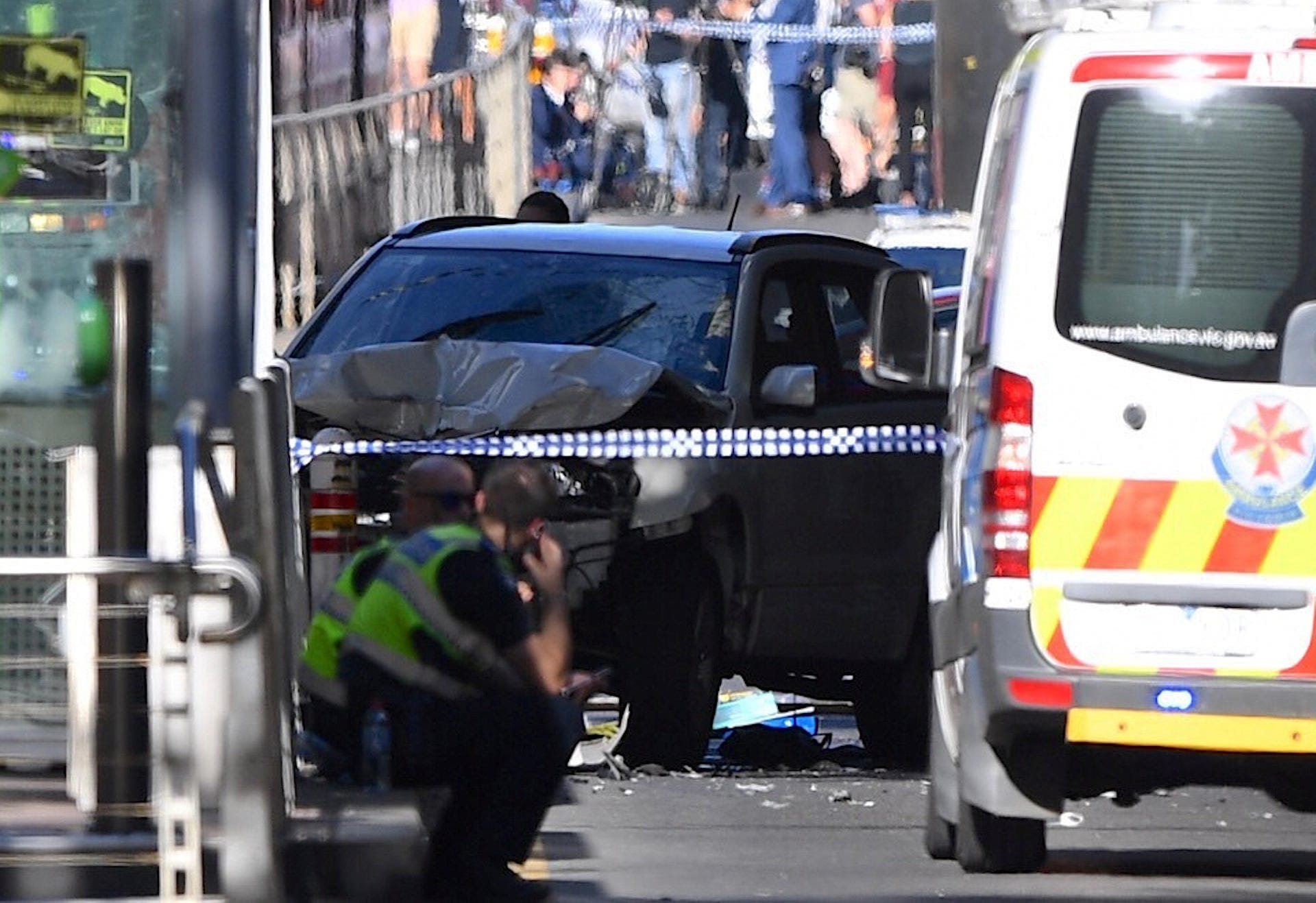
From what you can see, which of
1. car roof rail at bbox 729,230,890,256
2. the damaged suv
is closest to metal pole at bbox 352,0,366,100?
the damaged suv

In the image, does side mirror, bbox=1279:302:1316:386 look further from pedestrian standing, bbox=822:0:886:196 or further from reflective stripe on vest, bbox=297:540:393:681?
pedestrian standing, bbox=822:0:886:196

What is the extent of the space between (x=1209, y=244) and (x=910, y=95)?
15.4 m

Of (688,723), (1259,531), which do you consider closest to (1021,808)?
(1259,531)

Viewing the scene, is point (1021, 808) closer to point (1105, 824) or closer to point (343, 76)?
point (1105, 824)

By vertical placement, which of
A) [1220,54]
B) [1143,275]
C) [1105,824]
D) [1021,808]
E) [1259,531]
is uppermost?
[1220,54]

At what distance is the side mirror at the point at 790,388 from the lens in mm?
11969

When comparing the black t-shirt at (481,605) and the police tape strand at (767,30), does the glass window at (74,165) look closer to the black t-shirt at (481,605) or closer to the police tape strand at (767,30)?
the black t-shirt at (481,605)

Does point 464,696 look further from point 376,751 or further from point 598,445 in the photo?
point 598,445

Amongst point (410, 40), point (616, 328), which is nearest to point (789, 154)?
point (410, 40)

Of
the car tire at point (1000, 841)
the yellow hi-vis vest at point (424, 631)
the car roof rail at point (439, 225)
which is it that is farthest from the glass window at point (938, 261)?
the yellow hi-vis vest at point (424, 631)

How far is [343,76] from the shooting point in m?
20.0

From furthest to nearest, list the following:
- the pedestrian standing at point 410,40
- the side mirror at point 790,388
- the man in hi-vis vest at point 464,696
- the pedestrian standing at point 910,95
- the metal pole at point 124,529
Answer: the pedestrian standing at point 910,95, the pedestrian standing at point 410,40, the side mirror at point 790,388, the man in hi-vis vest at point 464,696, the metal pole at point 124,529

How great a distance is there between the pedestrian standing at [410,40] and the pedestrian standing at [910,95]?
3.34 meters

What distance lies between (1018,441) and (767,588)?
12.6 ft
